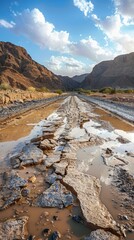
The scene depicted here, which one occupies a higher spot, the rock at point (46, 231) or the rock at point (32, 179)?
the rock at point (46, 231)

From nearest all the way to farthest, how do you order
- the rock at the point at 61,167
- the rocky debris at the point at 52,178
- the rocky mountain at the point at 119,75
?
the rocky debris at the point at 52,178, the rock at the point at 61,167, the rocky mountain at the point at 119,75

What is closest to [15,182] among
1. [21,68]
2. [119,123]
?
[119,123]

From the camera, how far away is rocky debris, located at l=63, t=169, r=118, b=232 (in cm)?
265

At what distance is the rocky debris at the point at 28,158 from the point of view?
465cm

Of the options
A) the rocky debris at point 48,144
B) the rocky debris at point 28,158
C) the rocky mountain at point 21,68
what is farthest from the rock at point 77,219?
the rocky mountain at point 21,68

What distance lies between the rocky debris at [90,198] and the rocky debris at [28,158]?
0.91 m

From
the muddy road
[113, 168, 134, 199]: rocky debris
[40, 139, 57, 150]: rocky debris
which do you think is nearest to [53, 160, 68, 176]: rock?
the muddy road

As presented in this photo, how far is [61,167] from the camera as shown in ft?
14.3

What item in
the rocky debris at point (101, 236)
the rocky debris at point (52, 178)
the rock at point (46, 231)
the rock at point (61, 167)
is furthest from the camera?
the rock at point (61, 167)

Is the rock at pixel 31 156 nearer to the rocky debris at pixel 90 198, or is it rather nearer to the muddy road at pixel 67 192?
the muddy road at pixel 67 192

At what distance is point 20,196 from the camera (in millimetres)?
3273

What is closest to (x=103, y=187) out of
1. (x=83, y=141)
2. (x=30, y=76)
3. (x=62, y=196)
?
(x=62, y=196)

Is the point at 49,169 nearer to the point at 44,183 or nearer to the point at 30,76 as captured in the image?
the point at 44,183

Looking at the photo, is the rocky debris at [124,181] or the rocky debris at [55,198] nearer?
the rocky debris at [55,198]
